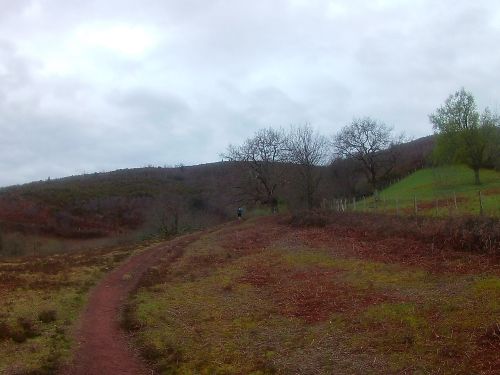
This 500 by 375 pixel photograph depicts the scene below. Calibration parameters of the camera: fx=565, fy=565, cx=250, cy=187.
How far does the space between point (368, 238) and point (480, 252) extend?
889 cm

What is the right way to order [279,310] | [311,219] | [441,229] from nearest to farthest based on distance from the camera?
[279,310], [441,229], [311,219]

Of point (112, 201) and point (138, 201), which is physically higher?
point (112, 201)

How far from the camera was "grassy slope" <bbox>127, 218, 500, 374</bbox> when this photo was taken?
11.3 m

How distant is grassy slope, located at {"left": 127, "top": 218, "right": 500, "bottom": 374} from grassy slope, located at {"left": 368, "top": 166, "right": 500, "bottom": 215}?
10592 millimetres

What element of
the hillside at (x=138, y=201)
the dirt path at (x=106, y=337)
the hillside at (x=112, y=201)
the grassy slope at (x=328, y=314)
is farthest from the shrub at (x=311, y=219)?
Result: the hillside at (x=112, y=201)

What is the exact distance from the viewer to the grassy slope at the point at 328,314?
37.0 ft

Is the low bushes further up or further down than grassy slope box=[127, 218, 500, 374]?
further up

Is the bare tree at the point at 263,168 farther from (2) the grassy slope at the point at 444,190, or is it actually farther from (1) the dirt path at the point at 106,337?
(1) the dirt path at the point at 106,337

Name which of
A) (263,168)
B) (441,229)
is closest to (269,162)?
(263,168)

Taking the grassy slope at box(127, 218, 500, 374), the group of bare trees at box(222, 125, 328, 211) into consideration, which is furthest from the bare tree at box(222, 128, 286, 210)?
the grassy slope at box(127, 218, 500, 374)

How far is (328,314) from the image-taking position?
607 inches

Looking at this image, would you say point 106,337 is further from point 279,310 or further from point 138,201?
point 138,201

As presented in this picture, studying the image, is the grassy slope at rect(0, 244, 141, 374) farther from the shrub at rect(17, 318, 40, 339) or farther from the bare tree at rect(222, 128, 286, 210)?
the bare tree at rect(222, 128, 286, 210)

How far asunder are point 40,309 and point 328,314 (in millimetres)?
9025
